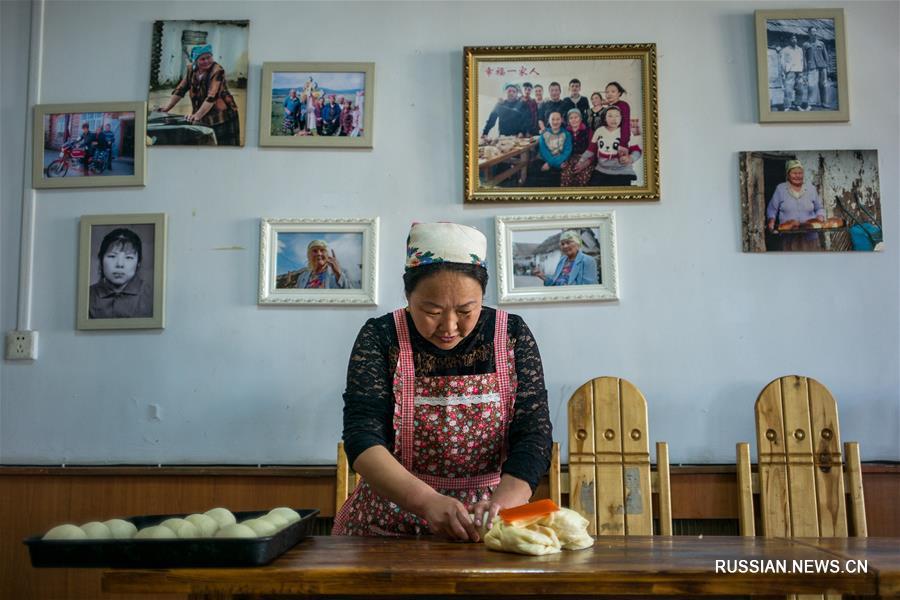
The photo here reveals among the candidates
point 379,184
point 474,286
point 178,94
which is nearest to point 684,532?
point 474,286

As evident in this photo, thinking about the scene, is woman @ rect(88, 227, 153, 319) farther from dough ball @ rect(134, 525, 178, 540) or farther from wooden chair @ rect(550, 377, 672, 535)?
dough ball @ rect(134, 525, 178, 540)

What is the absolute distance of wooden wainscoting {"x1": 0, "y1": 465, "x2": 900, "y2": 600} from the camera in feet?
10.1

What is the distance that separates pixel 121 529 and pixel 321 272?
6.29 ft

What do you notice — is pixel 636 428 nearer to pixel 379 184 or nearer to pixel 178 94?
pixel 379 184

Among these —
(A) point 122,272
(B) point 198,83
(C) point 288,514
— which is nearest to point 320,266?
(A) point 122,272

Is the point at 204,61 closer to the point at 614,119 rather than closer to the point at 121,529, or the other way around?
the point at 614,119

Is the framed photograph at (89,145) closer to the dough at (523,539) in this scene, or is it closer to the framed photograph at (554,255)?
the framed photograph at (554,255)

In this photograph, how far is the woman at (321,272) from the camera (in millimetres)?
3344

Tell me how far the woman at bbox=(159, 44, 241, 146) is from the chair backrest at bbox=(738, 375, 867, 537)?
8.08ft

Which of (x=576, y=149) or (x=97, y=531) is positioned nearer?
(x=97, y=531)

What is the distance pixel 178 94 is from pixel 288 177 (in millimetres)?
622

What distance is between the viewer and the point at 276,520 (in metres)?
1.63

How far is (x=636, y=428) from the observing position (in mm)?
2932

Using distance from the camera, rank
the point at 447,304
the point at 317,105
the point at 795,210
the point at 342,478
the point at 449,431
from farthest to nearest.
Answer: the point at 317,105 < the point at 795,210 < the point at 342,478 < the point at 449,431 < the point at 447,304
